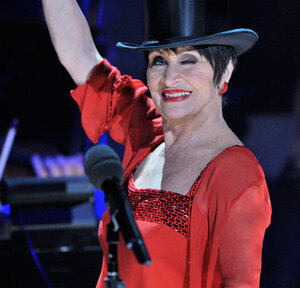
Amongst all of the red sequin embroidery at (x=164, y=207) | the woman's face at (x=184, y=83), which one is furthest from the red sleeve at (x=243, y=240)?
the woman's face at (x=184, y=83)

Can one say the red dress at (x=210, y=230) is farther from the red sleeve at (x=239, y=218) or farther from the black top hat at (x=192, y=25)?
the black top hat at (x=192, y=25)

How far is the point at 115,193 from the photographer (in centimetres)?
95

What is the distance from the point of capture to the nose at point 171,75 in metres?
1.40

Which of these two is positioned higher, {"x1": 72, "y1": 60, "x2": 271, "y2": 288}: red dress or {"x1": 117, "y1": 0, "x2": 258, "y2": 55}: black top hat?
{"x1": 117, "y1": 0, "x2": 258, "y2": 55}: black top hat

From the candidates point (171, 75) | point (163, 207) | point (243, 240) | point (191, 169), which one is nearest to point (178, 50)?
point (171, 75)

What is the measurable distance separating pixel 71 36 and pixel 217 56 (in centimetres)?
48

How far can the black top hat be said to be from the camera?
1.36 meters

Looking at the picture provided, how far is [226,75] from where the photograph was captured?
4.76ft

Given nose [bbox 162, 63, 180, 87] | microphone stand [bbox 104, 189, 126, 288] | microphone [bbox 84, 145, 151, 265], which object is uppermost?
nose [bbox 162, 63, 180, 87]

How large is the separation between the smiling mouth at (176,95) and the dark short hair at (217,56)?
0.09 m

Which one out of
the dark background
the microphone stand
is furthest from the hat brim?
the microphone stand

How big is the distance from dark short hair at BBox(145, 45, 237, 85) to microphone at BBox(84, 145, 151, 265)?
0.50m

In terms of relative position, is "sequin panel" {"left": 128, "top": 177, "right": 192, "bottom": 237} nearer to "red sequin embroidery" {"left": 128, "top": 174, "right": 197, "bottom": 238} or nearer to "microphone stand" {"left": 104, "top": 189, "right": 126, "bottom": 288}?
"red sequin embroidery" {"left": 128, "top": 174, "right": 197, "bottom": 238}

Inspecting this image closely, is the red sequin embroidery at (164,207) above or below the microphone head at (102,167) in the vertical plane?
below
